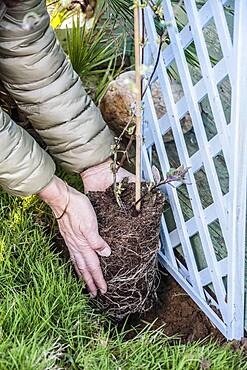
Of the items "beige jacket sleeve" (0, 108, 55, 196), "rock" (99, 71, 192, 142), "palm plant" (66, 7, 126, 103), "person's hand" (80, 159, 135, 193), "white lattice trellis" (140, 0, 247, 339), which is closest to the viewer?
"white lattice trellis" (140, 0, 247, 339)

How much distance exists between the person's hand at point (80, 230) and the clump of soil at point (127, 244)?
3cm

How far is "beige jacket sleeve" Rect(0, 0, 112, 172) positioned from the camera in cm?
192

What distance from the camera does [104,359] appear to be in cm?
177

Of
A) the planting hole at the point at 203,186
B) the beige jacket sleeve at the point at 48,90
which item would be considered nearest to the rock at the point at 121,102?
the planting hole at the point at 203,186

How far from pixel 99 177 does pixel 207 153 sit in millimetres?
388

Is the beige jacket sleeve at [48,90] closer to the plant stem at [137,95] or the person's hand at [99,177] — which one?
the person's hand at [99,177]

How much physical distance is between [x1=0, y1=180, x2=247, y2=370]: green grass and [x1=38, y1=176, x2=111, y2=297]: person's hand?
0.17 ft

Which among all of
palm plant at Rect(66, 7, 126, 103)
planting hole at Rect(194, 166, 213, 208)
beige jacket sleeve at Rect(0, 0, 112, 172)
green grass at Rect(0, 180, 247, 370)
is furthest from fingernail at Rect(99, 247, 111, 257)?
palm plant at Rect(66, 7, 126, 103)

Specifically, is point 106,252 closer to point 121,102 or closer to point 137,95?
point 137,95

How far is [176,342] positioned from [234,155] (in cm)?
61

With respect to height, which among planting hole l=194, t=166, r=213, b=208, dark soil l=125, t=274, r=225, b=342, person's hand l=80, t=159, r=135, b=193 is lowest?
dark soil l=125, t=274, r=225, b=342

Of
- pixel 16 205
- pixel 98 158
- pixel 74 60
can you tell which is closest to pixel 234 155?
pixel 98 158

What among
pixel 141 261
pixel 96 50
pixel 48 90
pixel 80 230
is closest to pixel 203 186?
pixel 141 261

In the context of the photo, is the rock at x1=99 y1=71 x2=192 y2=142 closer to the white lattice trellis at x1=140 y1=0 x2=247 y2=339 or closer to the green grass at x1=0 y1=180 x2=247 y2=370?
the white lattice trellis at x1=140 y1=0 x2=247 y2=339
